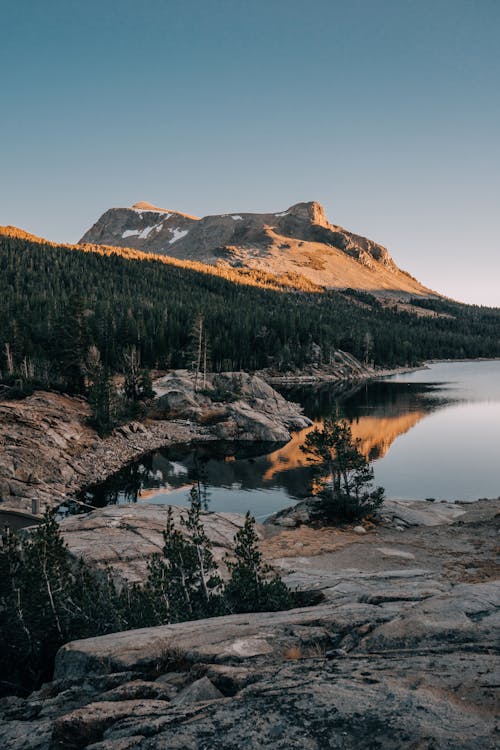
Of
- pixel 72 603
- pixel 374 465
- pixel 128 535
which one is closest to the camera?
pixel 72 603

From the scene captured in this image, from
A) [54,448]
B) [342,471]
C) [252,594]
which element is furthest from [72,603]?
[54,448]

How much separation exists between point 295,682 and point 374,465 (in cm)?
5031

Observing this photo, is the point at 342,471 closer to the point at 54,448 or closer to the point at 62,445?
the point at 54,448

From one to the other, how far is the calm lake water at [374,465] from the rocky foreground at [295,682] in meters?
25.4

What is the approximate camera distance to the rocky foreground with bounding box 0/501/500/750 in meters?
6.57

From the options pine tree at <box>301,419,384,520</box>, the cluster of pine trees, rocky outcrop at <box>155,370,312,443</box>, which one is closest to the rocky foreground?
the cluster of pine trees

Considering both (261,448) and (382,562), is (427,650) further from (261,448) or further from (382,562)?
(261,448)

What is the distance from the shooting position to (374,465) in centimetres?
5600

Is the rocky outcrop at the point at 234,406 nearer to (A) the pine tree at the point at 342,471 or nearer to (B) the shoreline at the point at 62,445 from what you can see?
(B) the shoreline at the point at 62,445

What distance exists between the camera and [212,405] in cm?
7912

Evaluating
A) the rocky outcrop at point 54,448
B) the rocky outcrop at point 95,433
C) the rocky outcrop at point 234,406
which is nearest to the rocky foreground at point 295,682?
the rocky outcrop at point 95,433

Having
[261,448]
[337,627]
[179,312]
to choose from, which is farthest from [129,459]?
[179,312]

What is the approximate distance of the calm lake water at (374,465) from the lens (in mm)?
45688

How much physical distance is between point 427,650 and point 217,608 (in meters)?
9.24
